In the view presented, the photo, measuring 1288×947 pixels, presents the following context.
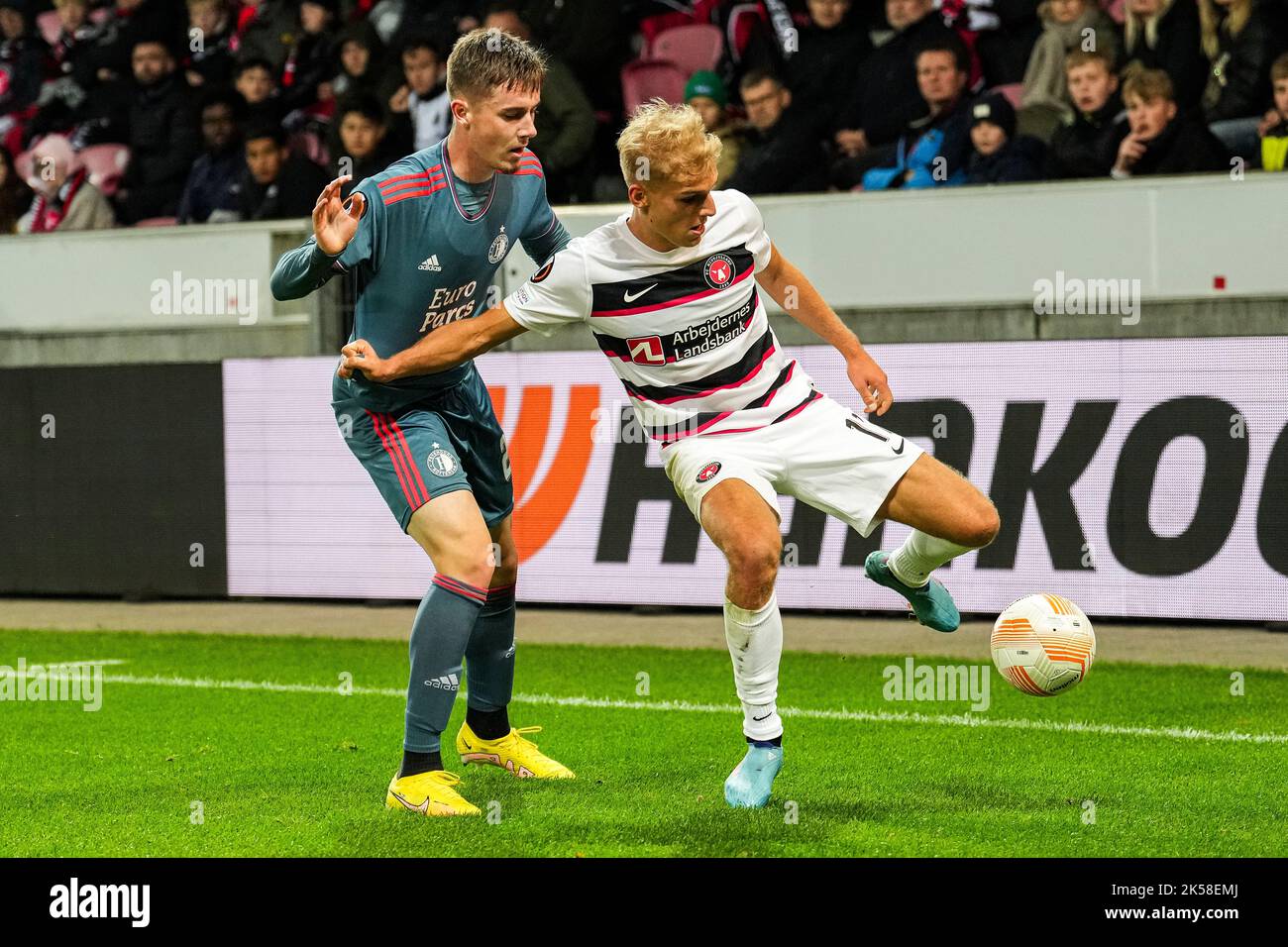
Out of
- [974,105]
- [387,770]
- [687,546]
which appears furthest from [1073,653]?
[974,105]

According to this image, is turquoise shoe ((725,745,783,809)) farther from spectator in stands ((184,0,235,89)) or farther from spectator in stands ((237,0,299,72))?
spectator in stands ((184,0,235,89))

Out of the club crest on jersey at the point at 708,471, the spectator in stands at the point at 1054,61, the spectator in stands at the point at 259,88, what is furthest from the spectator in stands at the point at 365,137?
the club crest on jersey at the point at 708,471

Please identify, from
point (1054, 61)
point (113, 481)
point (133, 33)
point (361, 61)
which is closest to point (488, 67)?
point (1054, 61)

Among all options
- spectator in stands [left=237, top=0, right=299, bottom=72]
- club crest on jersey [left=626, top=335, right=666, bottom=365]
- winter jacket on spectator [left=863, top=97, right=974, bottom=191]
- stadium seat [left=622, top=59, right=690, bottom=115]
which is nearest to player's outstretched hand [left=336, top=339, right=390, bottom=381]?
club crest on jersey [left=626, top=335, right=666, bottom=365]

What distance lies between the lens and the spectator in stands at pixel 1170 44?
10977 mm

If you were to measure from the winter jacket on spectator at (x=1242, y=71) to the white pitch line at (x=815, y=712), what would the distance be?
504 centimetres

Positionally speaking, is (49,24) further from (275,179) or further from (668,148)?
→ (668,148)

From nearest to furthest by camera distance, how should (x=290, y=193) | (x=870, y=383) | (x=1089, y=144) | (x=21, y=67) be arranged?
(x=870, y=383)
(x=1089, y=144)
(x=290, y=193)
(x=21, y=67)

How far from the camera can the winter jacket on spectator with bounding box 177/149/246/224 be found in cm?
1388

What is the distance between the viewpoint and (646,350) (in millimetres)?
5719

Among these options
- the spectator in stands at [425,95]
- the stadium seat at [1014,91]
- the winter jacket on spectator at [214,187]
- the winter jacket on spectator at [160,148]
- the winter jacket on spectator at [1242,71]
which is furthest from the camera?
the winter jacket on spectator at [160,148]

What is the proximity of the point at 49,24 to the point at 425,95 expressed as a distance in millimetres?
5983

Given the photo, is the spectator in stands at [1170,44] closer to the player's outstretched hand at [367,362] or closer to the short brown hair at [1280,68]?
the short brown hair at [1280,68]

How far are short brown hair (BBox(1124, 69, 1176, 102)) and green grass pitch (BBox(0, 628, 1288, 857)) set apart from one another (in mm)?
3746
